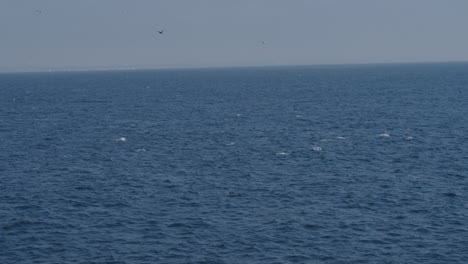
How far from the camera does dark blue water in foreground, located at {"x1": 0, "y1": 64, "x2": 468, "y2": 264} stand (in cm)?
5003

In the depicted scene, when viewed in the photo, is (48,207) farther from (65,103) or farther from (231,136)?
(65,103)

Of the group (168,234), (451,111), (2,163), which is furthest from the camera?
(451,111)

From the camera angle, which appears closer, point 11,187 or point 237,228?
point 237,228

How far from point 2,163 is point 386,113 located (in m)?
93.6

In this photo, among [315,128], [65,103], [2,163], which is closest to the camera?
[2,163]

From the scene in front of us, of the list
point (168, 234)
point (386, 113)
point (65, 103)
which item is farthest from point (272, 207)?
point (65, 103)

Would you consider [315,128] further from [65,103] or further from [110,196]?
[65,103]

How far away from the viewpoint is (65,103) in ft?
602

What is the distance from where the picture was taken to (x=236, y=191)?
67875 millimetres

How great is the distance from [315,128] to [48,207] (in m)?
66.8

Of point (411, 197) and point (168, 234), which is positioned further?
point (411, 197)

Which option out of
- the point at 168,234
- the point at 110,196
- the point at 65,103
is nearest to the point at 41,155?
the point at 110,196

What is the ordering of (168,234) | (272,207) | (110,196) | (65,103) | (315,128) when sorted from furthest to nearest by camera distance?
1. (65,103)
2. (315,128)
3. (110,196)
4. (272,207)
5. (168,234)

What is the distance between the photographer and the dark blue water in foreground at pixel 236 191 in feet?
164
